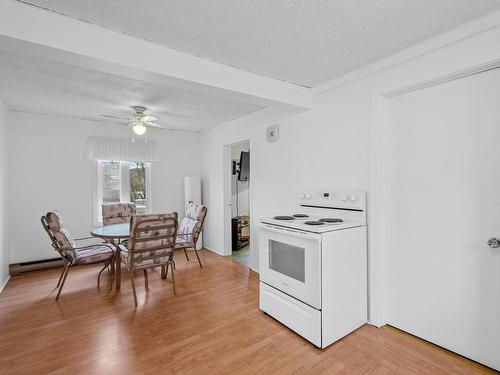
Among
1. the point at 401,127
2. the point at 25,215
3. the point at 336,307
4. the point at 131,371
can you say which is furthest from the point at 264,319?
the point at 25,215

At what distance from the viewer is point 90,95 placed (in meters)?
3.04

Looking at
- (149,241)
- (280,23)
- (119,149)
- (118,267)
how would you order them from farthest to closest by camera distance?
(119,149) < (118,267) < (149,241) < (280,23)

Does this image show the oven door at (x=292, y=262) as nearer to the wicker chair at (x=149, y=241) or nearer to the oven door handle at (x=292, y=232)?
the oven door handle at (x=292, y=232)

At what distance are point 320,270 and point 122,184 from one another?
3899 millimetres

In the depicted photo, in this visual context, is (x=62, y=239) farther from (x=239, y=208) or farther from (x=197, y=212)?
(x=239, y=208)

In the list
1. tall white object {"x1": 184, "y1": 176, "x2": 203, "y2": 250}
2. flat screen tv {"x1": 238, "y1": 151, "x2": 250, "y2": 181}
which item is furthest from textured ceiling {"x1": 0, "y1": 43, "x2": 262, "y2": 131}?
tall white object {"x1": 184, "y1": 176, "x2": 203, "y2": 250}

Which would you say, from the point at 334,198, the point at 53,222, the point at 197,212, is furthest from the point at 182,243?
the point at 334,198

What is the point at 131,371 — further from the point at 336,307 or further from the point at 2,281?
the point at 2,281

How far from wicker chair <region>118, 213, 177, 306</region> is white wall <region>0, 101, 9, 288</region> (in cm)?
161

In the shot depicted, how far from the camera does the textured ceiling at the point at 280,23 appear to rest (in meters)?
1.50

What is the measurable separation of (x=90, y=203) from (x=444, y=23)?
16.0 ft

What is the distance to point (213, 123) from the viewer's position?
178 inches

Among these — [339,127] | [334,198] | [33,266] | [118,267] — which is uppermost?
[339,127]

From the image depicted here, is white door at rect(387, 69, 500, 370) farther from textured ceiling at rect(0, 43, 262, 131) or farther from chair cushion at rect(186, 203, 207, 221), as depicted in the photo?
chair cushion at rect(186, 203, 207, 221)
